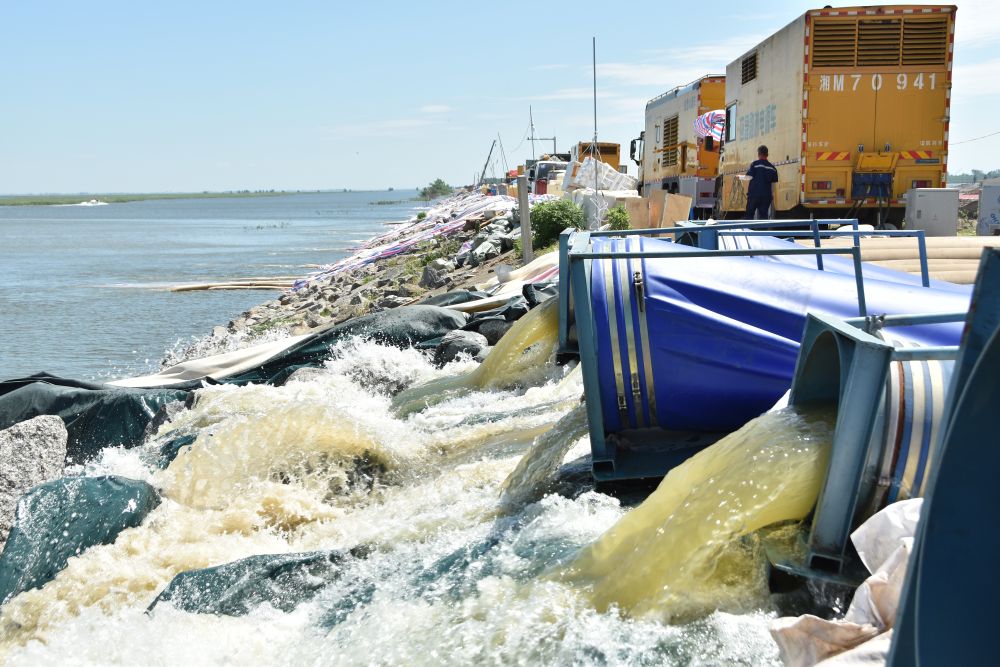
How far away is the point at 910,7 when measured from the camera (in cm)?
1600

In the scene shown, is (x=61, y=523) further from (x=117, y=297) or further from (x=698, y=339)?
(x=117, y=297)

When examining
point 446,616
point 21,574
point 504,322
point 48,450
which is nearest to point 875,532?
point 446,616

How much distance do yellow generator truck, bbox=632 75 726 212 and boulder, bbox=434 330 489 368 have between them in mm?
11885

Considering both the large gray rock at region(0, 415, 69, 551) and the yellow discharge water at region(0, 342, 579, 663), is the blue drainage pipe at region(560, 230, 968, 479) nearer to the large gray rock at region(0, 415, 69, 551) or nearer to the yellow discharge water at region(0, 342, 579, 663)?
the yellow discharge water at region(0, 342, 579, 663)

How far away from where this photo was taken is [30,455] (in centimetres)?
764

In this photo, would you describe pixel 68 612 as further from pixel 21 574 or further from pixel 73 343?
pixel 73 343

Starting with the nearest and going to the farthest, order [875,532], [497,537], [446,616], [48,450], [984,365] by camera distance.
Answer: [984,365] → [875,532] → [446,616] → [497,537] → [48,450]

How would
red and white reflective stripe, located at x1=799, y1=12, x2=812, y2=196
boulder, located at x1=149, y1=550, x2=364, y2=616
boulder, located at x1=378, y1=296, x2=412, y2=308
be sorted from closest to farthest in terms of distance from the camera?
boulder, located at x1=149, y1=550, x2=364, y2=616 < red and white reflective stripe, located at x1=799, y1=12, x2=812, y2=196 < boulder, located at x1=378, y1=296, x2=412, y2=308

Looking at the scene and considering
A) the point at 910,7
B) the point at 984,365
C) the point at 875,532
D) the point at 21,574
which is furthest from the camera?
the point at 910,7

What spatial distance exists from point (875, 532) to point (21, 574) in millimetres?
4538

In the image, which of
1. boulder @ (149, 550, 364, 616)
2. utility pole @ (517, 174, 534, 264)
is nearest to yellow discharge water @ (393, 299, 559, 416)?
boulder @ (149, 550, 364, 616)

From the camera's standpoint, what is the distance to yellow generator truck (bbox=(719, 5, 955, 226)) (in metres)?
16.0

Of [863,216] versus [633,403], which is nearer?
[633,403]

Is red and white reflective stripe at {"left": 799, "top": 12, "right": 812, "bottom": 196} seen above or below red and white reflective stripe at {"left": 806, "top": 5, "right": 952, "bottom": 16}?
below
